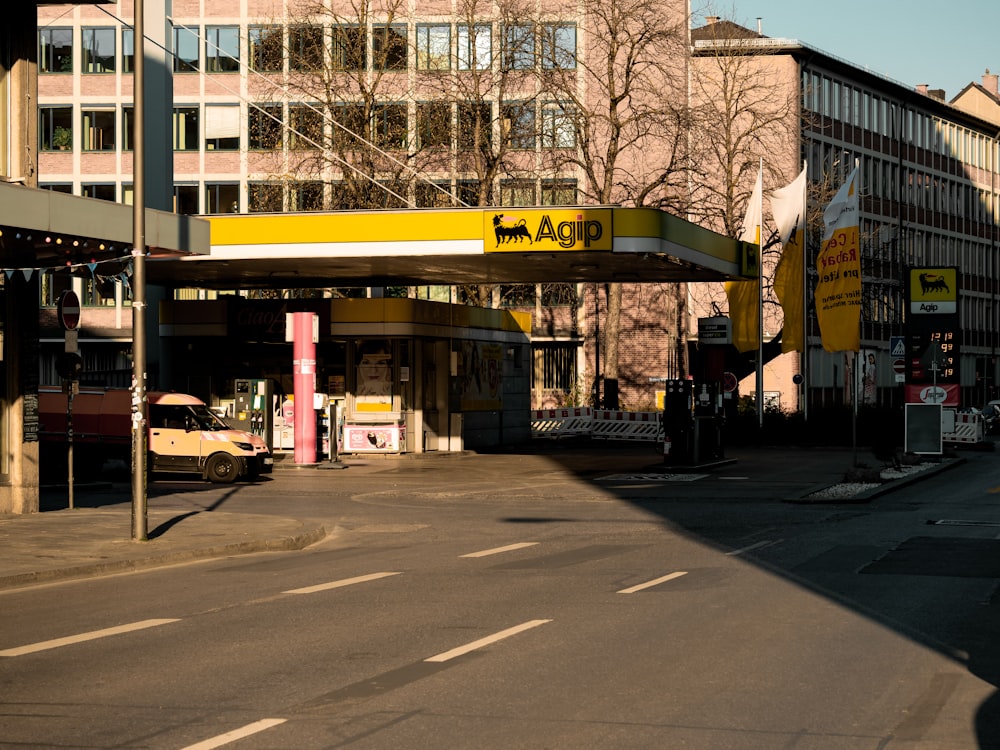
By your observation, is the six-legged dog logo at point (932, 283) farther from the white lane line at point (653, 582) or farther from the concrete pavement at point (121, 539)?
the white lane line at point (653, 582)

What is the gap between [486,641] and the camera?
11055 mm

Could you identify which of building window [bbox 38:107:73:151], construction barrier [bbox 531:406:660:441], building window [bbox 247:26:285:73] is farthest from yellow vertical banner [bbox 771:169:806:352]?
building window [bbox 38:107:73:151]

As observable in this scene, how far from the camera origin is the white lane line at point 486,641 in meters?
10.4

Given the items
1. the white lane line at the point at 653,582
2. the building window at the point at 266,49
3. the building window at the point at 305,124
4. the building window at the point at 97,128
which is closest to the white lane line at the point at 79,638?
the white lane line at the point at 653,582

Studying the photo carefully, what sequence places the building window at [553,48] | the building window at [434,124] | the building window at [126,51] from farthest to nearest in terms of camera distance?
the building window at [126,51]
the building window at [434,124]
the building window at [553,48]

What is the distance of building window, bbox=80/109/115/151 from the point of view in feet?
230

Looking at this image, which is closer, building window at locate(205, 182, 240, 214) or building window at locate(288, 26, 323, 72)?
building window at locate(288, 26, 323, 72)

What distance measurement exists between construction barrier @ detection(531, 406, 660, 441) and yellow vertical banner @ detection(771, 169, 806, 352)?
8.08 metres

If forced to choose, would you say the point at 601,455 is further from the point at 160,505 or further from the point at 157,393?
the point at 160,505

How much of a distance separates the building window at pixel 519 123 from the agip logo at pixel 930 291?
517 inches

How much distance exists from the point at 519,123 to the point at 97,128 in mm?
23451

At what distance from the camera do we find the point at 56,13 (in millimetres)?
72562

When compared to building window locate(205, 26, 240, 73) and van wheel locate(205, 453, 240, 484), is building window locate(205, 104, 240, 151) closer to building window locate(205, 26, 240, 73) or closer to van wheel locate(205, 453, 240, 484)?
building window locate(205, 26, 240, 73)

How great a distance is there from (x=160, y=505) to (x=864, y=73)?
72.2 meters
